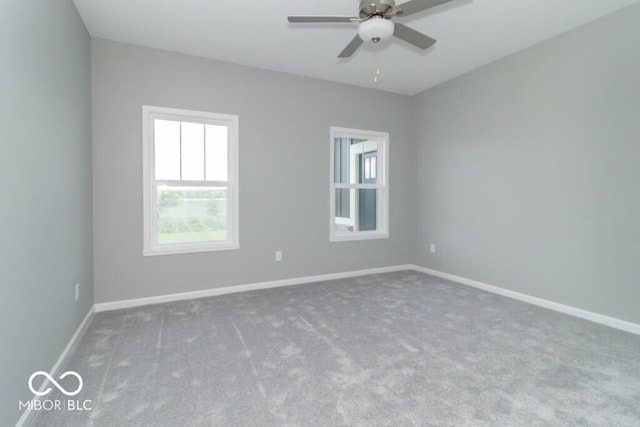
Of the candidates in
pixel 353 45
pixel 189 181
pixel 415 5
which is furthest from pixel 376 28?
pixel 189 181

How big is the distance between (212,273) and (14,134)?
2527 mm

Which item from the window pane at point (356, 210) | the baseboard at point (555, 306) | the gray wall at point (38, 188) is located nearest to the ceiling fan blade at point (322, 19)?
the gray wall at point (38, 188)

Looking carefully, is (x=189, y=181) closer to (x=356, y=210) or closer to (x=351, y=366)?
(x=356, y=210)

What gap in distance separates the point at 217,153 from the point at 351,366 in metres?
2.87

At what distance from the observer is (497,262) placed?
3.91 meters

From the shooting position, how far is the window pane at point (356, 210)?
4961mm

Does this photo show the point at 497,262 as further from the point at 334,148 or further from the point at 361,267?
the point at 334,148

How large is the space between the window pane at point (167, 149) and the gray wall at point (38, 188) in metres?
0.77

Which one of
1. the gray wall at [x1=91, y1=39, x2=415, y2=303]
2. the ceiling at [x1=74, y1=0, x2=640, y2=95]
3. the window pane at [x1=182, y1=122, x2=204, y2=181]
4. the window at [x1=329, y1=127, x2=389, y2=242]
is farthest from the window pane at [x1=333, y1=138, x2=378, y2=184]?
the window pane at [x1=182, y1=122, x2=204, y2=181]

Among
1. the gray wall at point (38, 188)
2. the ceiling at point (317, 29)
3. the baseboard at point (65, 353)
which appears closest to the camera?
the gray wall at point (38, 188)

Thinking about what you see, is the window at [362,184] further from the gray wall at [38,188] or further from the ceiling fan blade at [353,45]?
the gray wall at [38,188]

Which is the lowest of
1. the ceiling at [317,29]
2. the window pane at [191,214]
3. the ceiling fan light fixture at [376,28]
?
the window pane at [191,214]

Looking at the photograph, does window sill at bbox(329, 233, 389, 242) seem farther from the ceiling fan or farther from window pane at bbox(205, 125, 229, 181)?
the ceiling fan

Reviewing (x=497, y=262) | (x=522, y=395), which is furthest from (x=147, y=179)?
(x=497, y=262)
